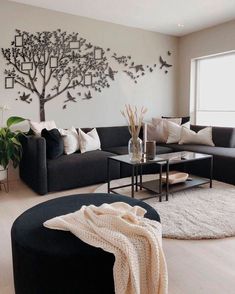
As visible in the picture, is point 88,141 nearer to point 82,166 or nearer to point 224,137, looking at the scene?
point 82,166

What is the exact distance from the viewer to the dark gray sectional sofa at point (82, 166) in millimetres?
3273

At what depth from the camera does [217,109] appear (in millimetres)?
5102

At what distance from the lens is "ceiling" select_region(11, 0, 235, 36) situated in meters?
3.74

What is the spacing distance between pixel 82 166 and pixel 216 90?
3020 millimetres

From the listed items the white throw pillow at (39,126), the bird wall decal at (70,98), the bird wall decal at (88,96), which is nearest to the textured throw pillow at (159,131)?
the bird wall decal at (88,96)

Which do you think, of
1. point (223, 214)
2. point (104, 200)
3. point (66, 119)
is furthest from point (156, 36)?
point (104, 200)

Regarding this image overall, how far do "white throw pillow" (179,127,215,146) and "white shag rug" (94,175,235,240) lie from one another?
871mm

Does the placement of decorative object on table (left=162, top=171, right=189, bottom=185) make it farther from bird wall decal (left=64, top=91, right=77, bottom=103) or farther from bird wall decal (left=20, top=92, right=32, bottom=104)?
bird wall decal (left=20, top=92, right=32, bottom=104)

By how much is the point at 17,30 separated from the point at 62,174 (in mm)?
2091

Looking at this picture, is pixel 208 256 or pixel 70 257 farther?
pixel 208 256

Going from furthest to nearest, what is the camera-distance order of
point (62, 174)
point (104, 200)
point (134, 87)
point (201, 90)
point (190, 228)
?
point (201, 90) < point (134, 87) < point (62, 174) < point (190, 228) < point (104, 200)

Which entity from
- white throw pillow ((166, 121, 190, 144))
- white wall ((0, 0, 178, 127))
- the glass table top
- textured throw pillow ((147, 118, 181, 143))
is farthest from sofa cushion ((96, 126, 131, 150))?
the glass table top

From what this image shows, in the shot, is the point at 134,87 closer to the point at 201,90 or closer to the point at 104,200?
the point at 201,90

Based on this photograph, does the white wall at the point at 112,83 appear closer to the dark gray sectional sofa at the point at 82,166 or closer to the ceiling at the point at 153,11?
the ceiling at the point at 153,11
